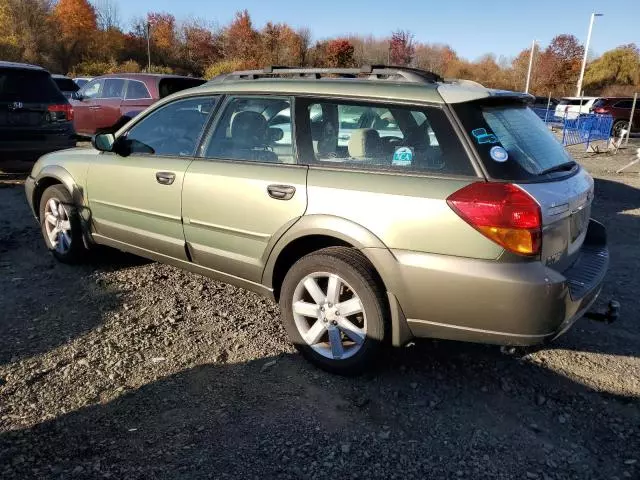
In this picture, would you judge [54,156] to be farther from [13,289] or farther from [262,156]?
[262,156]

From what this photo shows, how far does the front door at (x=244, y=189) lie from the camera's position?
3.21 metres

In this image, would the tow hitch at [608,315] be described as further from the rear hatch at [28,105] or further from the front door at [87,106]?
the front door at [87,106]

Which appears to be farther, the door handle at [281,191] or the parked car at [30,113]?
the parked car at [30,113]

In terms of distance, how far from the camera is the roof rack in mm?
3215

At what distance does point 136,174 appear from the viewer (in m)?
4.01

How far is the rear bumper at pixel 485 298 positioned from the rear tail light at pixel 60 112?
7.10 m

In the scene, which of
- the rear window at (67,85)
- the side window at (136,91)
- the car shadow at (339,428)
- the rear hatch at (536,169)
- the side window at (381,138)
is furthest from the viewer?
the rear window at (67,85)

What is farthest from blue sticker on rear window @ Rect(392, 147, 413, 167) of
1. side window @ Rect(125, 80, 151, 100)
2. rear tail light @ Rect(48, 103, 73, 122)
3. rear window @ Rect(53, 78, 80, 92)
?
rear window @ Rect(53, 78, 80, 92)

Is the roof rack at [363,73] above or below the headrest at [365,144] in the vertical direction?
above

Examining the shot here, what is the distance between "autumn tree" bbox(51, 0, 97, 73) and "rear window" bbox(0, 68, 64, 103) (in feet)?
144

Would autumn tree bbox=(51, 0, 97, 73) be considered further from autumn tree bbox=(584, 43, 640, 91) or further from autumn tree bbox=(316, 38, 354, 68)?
autumn tree bbox=(584, 43, 640, 91)

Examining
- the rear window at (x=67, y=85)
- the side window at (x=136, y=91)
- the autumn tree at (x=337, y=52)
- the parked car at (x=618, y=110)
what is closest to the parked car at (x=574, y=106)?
the parked car at (x=618, y=110)

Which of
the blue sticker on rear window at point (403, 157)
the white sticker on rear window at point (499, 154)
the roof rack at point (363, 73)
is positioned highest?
the roof rack at point (363, 73)

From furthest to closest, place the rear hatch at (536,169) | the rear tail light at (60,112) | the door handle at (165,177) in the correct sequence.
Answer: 1. the rear tail light at (60,112)
2. the door handle at (165,177)
3. the rear hatch at (536,169)
